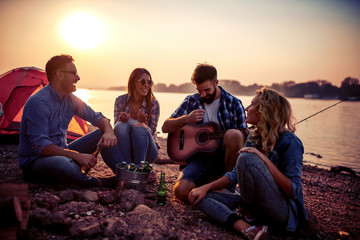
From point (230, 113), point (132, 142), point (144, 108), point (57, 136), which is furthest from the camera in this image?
point (144, 108)

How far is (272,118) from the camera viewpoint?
2.78 meters

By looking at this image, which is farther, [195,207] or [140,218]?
[195,207]

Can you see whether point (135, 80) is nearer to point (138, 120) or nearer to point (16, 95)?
point (138, 120)

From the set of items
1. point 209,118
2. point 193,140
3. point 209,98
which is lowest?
point 193,140

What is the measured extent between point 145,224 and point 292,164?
1580mm

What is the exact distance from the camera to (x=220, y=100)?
14.3 feet

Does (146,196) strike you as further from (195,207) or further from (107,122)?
Answer: (107,122)

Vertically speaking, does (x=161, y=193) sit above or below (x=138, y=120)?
below

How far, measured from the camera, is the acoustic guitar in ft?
13.7

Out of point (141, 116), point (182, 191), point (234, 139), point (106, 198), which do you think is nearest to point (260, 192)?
point (234, 139)

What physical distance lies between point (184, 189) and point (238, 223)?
997mm

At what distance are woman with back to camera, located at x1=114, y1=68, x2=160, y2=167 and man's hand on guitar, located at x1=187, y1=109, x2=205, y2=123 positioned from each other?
66 centimetres

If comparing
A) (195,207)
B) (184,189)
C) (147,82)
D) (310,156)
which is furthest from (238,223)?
(310,156)

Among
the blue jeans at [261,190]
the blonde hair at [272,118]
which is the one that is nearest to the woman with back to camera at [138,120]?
the blue jeans at [261,190]
